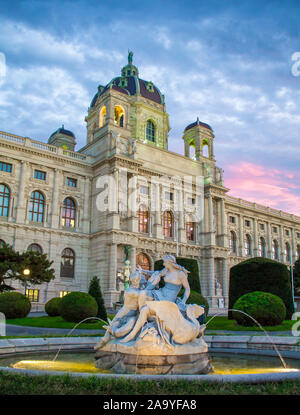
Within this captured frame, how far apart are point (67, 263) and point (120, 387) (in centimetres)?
3448

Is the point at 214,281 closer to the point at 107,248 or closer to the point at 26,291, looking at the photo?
the point at 107,248

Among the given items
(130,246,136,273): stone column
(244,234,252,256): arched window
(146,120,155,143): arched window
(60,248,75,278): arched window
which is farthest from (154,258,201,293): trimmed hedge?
(244,234,252,256): arched window

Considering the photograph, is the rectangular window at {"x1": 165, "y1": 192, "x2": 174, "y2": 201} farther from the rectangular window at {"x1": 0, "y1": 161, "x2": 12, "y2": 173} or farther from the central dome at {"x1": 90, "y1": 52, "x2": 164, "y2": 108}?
the rectangular window at {"x1": 0, "y1": 161, "x2": 12, "y2": 173}

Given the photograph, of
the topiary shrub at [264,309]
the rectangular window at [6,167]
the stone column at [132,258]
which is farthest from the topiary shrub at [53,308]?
the rectangular window at [6,167]

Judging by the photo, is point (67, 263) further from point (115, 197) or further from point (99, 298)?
point (99, 298)

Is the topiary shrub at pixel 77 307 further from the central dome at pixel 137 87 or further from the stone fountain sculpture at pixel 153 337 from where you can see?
the central dome at pixel 137 87

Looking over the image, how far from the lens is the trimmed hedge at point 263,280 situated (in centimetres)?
2250

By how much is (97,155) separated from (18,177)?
9.99 metres

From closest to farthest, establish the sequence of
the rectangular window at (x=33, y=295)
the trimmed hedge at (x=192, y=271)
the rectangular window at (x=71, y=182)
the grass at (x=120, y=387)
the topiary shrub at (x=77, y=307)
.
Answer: the grass at (x=120, y=387), the topiary shrub at (x=77, y=307), the trimmed hedge at (x=192, y=271), the rectangular window at (x=33, y=295), the rectangular window at (x=71, y=182)

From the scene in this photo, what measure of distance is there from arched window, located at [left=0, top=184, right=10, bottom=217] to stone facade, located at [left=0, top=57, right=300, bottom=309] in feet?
1.16

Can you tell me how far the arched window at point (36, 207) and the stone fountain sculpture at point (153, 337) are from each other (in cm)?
3107

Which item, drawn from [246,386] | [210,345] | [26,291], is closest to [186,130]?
[26,291]

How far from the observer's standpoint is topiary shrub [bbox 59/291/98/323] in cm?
2152

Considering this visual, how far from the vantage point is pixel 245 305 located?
1964 centimetres
